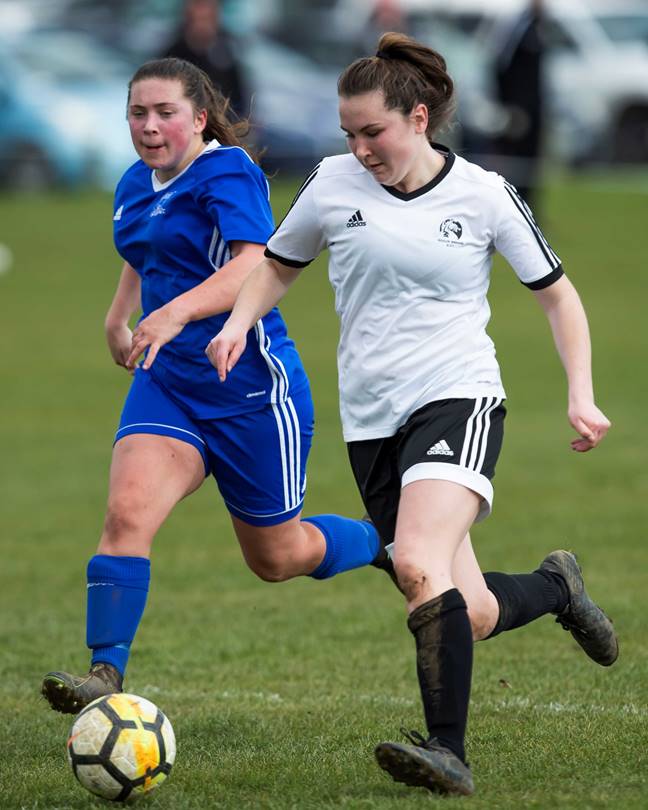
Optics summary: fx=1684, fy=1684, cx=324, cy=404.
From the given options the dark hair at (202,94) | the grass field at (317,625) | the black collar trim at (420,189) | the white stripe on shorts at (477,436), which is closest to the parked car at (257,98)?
the grass field at (317,625)

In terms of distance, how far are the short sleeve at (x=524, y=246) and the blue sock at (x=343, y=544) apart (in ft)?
5.69

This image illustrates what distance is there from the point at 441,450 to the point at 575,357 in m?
0.48

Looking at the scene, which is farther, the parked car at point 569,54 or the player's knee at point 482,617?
the parked car at point 569,54

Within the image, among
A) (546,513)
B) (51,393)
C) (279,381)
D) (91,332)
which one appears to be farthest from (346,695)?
(91,332)

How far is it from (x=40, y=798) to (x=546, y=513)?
5728 mm

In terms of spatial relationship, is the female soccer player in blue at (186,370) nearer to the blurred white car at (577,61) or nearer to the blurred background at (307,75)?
the blurred background at (307,75)

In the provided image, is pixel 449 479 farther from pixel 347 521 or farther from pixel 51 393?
pixel 51 393

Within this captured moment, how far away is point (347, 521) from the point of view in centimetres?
662

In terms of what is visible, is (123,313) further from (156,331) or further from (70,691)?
(70,691)

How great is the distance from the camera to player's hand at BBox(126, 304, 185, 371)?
526 cm

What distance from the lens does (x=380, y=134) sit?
4906 mm

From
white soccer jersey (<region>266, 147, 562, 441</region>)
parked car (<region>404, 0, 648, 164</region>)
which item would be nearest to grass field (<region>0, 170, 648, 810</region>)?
white soccer jersey (<region>266, 147, 562, 441</region>)

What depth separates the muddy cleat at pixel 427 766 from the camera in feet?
14.3

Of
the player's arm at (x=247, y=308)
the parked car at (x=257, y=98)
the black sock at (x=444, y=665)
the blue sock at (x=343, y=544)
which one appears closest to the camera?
the black sock at (x=444, y=665)
